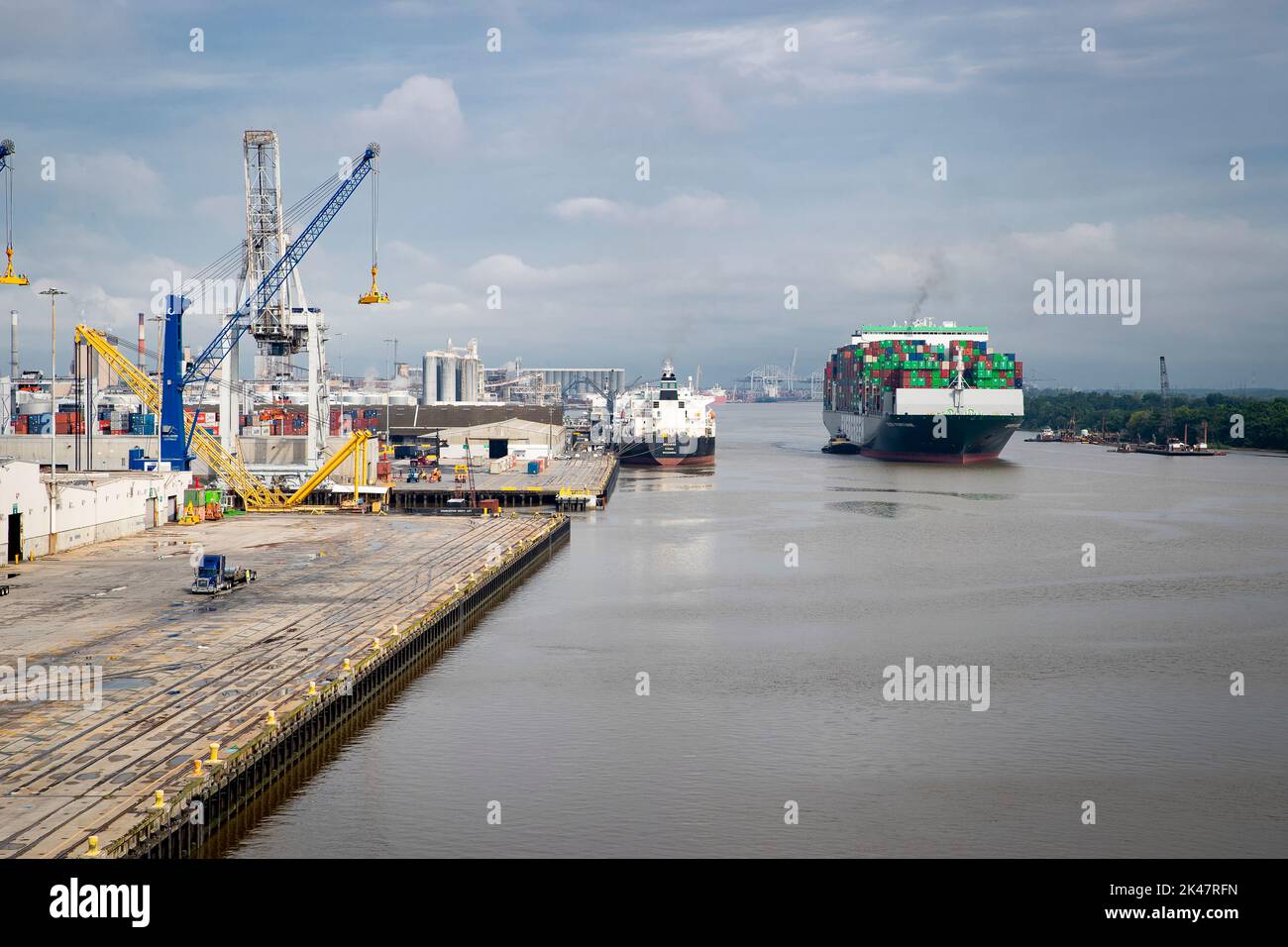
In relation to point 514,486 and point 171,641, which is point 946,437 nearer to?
point 514,486


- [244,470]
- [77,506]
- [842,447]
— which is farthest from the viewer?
[842,447]

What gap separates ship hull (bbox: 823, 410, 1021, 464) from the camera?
4402 inches

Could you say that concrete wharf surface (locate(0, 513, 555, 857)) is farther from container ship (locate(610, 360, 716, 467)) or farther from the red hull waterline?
the red hull waterline

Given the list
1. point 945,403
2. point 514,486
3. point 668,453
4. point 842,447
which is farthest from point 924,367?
point 514,486

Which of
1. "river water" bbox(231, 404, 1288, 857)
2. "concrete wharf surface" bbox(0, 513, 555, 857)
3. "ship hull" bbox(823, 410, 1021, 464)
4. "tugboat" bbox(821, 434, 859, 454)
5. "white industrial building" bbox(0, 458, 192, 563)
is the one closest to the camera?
"concrete wharf surface" bbox(0, 513, 555, 857)

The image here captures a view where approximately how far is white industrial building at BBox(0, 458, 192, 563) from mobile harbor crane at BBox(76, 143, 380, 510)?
4913 mm

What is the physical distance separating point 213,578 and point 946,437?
8696cm

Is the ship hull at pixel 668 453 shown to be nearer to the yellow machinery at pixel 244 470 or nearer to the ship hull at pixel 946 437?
the ship hull at pixel 946 437

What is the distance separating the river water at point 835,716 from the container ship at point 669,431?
57.6 meters

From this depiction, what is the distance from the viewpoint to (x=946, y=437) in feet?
371

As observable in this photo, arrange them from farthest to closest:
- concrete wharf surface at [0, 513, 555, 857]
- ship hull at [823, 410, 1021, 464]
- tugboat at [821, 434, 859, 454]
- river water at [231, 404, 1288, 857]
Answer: tugboat at [821, 434, 859, 454] → ship hull at [823, 410, 1021, 464] → river water at [231, 404, 1288, 857] → concrete wharf surface at [0, 513, 555, 857]

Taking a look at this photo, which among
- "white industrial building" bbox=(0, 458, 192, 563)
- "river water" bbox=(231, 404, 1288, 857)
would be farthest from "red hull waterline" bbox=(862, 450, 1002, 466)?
"white industrial building" bbox=(0, 458, 192, 563)

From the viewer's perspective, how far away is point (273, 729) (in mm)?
21609
